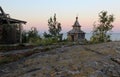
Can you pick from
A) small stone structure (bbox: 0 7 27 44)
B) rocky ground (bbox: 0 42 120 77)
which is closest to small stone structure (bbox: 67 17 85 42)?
small stone structure (bbox: 0 7 27 44)

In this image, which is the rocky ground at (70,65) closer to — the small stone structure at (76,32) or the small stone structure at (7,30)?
the small stone structure at (7,30)

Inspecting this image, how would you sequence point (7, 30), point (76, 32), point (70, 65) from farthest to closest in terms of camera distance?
point (76, 32) < point (7, 30) < point (70, 65)

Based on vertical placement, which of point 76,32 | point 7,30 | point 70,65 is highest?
point 76,32

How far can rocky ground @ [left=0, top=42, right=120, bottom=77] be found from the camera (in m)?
3.50

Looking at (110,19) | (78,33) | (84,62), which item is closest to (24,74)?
(84,62)

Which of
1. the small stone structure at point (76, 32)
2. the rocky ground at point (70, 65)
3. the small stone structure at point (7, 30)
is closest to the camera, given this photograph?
the rocky ground at point (70, 65)

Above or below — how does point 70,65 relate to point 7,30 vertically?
below

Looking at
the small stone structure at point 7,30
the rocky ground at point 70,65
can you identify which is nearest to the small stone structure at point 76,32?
the small stone structure at point 7,30

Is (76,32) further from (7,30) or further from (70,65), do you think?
(70,65)

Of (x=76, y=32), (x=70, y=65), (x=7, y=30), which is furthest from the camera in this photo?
(x=76, y=32)

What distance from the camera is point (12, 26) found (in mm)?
28969

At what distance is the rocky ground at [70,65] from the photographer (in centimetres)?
350

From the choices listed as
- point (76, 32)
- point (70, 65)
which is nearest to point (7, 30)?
point (70, 65)

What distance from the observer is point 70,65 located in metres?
3.73
